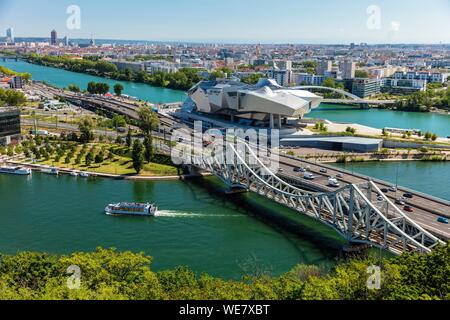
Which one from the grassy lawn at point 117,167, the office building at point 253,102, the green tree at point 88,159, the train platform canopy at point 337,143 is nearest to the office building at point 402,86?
the office building at point 253,102

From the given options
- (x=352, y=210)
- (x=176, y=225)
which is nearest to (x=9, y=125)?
(x=176, y=225)

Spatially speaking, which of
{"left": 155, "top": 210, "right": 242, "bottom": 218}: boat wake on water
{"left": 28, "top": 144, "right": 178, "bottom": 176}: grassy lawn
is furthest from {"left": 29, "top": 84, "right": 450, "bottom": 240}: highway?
{"left": 28, "top": 144, "right": 178, "bottom": 176}: grassy lawn

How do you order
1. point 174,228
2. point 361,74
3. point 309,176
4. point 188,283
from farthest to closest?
point 361,74
point 309,176
point 174,228
point 188,283

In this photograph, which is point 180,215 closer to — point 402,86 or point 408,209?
point 408,209

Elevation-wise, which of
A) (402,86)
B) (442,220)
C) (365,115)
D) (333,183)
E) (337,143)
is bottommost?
(442,220)

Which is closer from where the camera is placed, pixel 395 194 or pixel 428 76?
pixel 395 194
